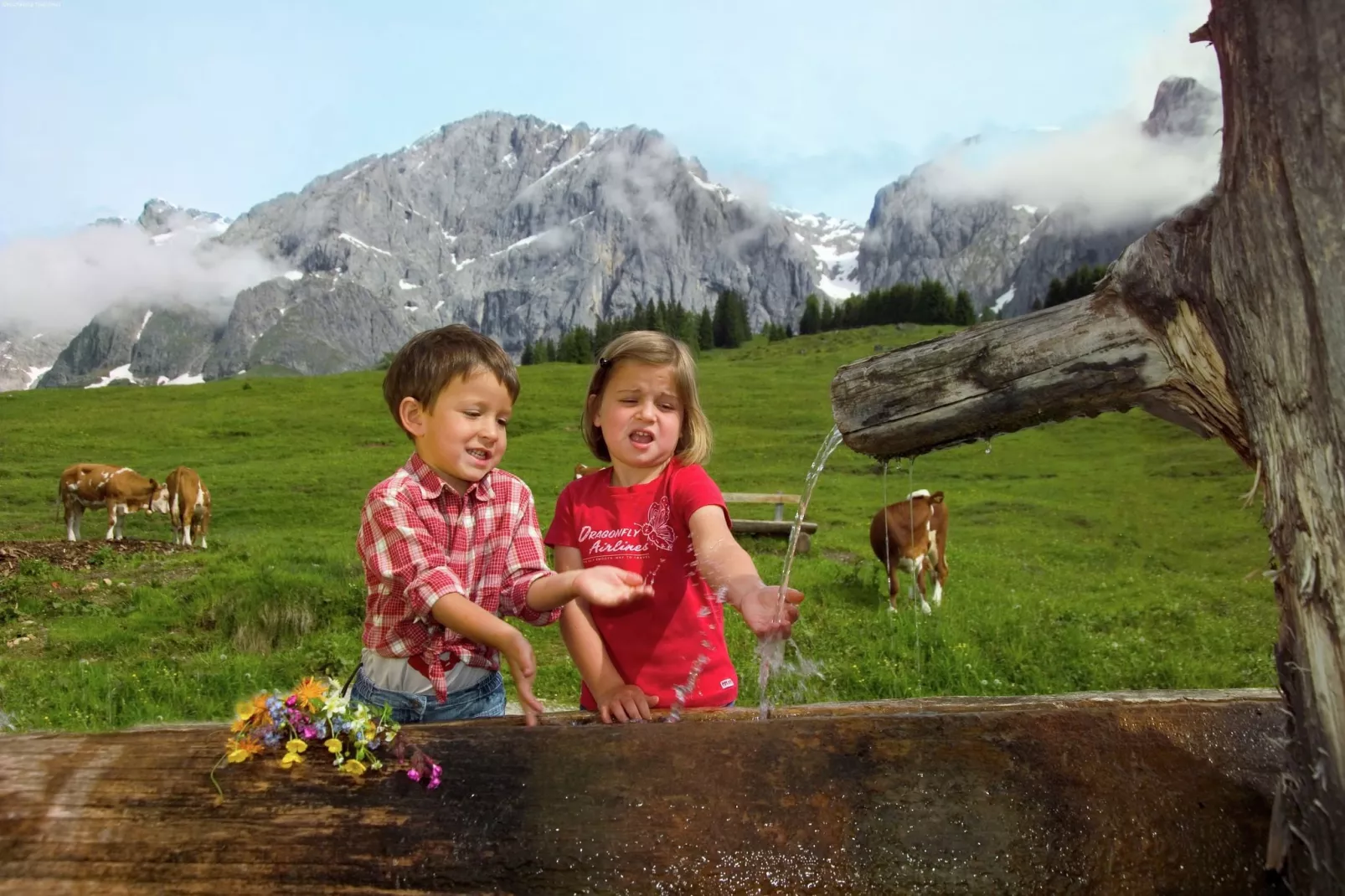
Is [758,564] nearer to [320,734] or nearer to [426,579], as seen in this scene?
[426,579]

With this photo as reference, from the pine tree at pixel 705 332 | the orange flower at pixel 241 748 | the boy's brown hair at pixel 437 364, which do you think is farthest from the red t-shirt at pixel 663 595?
the pine tree at pixel 705 332

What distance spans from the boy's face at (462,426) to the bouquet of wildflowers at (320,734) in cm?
107

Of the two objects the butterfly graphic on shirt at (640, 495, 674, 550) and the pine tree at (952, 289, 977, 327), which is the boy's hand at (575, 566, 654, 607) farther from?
the pine tree at (952, 289, 977, 327)

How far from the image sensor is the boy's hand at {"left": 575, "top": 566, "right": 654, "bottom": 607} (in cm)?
257

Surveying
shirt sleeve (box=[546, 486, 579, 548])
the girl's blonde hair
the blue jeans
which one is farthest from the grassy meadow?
the blue jeans

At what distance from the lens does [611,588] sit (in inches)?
102

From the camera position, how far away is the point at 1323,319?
168 centimetres

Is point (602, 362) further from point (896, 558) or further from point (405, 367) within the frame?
point (896, 558)

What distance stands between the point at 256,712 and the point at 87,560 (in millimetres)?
13827

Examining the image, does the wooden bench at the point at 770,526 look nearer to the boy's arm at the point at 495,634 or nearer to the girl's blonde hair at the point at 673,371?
the girl's blonde hair at the point at 673,371

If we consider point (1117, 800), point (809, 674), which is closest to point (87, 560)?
point (809, 674)

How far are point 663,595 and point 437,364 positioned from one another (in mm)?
1100

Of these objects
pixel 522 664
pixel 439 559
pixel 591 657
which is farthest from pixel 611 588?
pixel 439 559

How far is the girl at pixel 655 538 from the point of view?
3.16 metres
